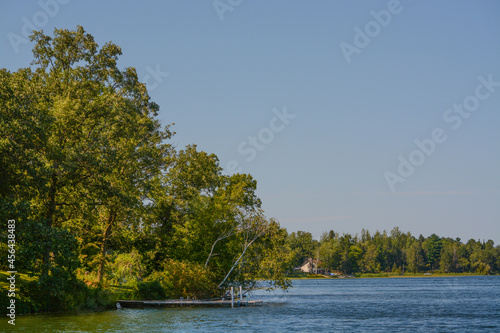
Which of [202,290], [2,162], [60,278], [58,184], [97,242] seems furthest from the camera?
[202,290]

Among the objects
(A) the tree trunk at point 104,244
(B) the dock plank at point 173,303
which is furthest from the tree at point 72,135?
(B) the dock plank at point 173,303

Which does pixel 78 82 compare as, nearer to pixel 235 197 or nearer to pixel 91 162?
pixel 91 162

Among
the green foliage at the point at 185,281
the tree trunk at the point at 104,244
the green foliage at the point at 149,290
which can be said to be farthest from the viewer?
the green foliage at the point at 185,281

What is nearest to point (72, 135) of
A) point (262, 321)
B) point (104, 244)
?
point (104, 244)

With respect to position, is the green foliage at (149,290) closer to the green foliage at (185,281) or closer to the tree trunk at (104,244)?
the green foliage at (185,281)

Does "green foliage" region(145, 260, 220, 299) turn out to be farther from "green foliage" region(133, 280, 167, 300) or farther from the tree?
the tree

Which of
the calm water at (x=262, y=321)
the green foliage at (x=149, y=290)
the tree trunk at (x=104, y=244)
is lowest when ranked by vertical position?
the calm water at (x=262, y=321)

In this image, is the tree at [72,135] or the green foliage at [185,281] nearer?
the tree at [72,135]

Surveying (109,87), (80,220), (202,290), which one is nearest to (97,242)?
(80,220)

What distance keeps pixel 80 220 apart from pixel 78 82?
40.3ft

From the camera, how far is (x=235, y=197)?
210ft

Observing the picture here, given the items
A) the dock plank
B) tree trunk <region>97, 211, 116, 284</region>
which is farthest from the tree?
the dock plank

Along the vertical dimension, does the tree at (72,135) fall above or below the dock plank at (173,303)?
above

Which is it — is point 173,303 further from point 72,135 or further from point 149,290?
point 72,135
